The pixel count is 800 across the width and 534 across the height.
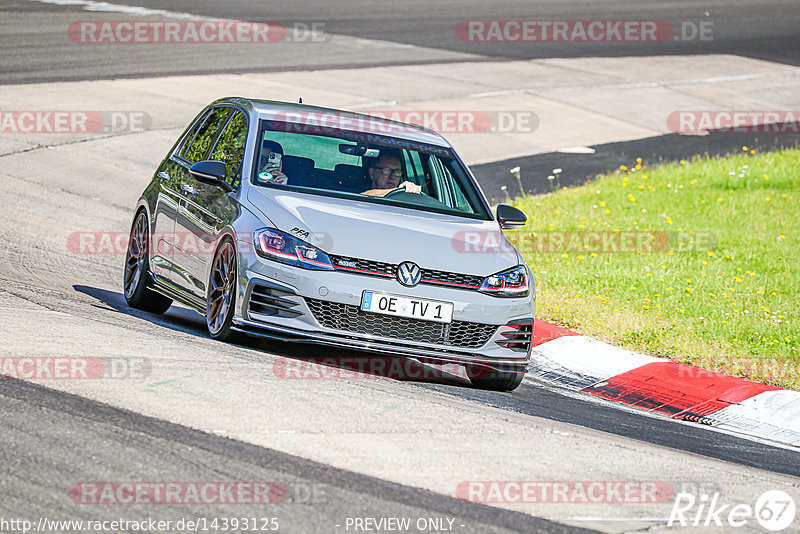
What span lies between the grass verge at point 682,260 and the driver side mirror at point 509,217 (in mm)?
1743

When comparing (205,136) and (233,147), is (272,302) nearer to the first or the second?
(233,147)

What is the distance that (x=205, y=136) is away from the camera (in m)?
9.42

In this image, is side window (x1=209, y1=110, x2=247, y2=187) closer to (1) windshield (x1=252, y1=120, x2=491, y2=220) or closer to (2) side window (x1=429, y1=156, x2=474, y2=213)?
(1) windshield (x1=252, y1=120, x2=491, y2=220)

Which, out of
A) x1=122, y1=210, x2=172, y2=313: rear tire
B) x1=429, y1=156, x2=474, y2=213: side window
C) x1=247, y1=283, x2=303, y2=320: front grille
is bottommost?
x1=122, y1=210, x2=172, y2=313: rear tire

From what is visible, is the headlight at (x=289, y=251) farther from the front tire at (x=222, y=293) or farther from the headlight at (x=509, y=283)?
the headlight at (x=509, y=283)

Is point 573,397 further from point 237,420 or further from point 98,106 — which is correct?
point 98,106

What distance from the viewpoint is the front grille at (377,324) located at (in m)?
7.39

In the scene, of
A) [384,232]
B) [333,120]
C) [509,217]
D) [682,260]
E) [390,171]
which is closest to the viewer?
[384,232]

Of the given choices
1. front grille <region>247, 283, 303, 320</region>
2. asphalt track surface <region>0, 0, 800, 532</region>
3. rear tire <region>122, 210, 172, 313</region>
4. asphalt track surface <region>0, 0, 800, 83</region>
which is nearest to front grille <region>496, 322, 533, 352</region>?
asphalt track surface <region>0, 0, 800, 532</region>

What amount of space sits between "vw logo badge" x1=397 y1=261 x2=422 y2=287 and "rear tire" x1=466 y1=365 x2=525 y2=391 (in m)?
0.94

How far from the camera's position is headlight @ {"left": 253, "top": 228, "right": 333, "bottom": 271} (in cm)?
742

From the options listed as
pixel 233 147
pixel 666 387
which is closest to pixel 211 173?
pixel 233 147

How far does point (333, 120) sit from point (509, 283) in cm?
211

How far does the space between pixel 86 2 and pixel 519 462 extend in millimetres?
25085
